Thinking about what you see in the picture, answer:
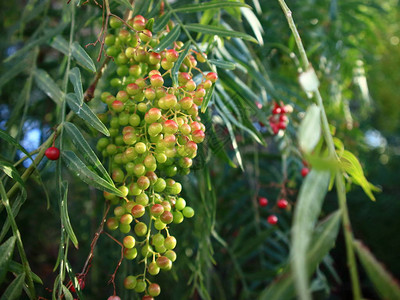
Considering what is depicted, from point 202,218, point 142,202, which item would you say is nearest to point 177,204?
point 142,202

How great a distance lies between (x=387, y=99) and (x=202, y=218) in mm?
1462

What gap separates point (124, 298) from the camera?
680 mm

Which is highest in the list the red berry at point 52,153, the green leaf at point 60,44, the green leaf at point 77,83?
the green leaf at point 60,44

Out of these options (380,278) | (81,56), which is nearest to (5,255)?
(81,56)

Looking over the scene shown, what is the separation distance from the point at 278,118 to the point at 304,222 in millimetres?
637

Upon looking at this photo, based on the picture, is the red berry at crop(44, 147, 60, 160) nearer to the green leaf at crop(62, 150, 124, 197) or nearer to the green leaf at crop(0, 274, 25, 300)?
the green leaf at crop(62, 150, 124, 197)

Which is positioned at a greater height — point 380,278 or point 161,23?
point 161,23

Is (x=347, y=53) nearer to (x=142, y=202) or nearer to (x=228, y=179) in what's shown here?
(x=228, y=179)

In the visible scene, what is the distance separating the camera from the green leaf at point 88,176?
452 millimetres

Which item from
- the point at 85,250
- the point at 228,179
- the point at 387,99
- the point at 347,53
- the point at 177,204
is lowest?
the point at 85,250

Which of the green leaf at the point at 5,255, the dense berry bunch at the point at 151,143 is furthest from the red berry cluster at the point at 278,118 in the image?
the green leaf at the point at 5,255

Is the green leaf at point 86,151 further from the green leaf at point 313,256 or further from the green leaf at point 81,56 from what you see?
the green leaf at point 313,256

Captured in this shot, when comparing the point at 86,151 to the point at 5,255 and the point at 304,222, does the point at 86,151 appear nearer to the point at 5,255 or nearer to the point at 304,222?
the point at 5,255

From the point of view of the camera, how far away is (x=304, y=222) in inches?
11.2
